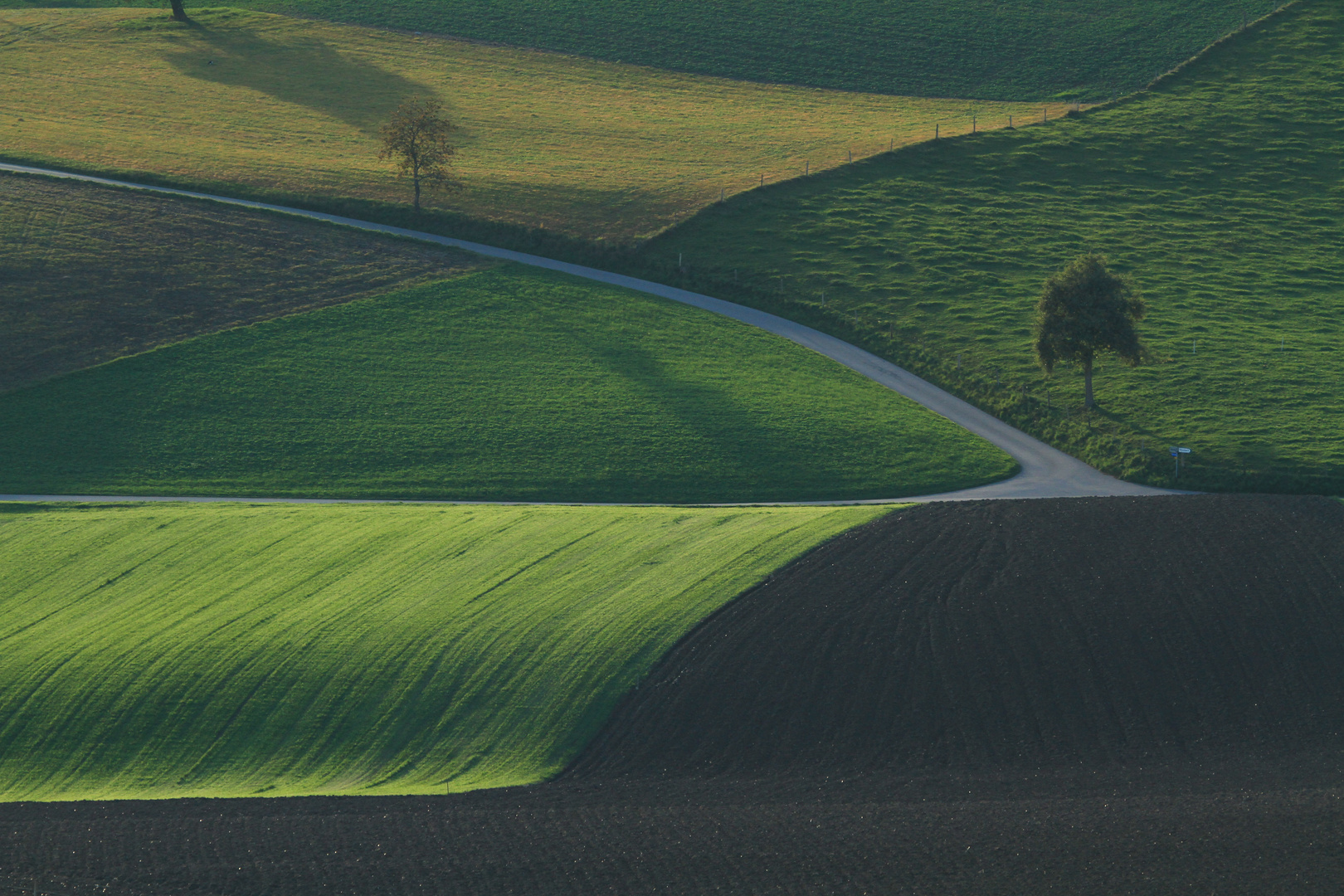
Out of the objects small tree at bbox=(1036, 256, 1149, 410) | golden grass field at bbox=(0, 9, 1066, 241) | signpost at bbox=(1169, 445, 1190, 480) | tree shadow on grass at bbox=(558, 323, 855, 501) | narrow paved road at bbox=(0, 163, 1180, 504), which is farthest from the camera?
golden grass field at bbox=(0, 9, 1066, 241)

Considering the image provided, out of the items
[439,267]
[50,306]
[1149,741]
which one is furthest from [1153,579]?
[50,306]

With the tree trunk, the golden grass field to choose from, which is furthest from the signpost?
the golden grass field

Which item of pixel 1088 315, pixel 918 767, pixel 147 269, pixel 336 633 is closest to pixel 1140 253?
pixel 1088 315

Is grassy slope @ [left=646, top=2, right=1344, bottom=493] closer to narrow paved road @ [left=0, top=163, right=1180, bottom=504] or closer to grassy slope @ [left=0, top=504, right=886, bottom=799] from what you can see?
narrow paved road @ [left=0, top=163, right=1180, bottom=504]

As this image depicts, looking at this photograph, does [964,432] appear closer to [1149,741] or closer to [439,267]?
[1149,741]

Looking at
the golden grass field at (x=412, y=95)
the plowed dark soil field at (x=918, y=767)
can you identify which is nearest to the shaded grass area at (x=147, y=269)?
the golden grass field at (x=412, y=95)
